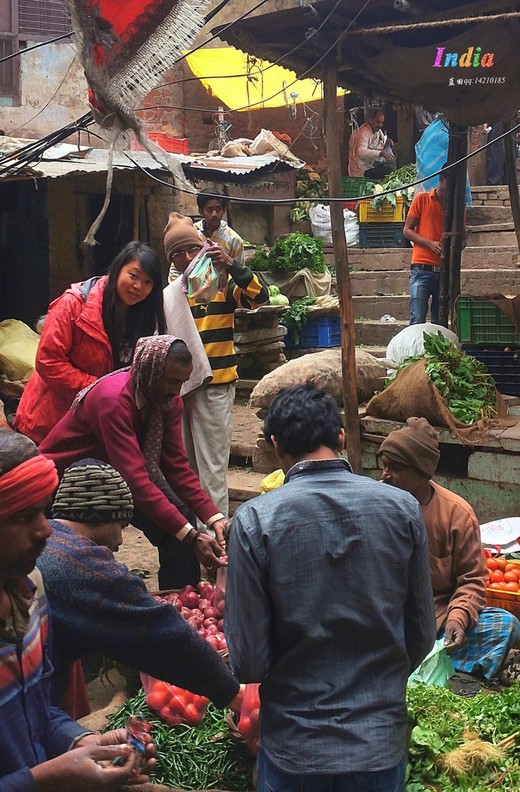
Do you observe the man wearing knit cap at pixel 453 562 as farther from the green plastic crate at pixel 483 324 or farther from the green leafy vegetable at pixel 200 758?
the green plastic crate at pixel 483 324

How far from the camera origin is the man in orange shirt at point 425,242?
30.4 feet

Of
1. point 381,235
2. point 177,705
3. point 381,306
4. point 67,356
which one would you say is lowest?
point 177,705

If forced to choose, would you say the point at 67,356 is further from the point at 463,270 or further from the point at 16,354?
the point at 463,270

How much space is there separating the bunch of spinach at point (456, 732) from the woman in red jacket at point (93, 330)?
2475 mm

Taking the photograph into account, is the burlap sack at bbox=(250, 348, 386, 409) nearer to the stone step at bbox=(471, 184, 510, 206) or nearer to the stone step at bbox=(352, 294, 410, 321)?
the stone step at bbox=(352, 294, 410, 321)

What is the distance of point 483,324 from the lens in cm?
779

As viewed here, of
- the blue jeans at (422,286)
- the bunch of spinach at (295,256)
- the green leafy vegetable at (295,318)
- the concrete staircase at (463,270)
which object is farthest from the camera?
the bunch of spinach at (295,256)

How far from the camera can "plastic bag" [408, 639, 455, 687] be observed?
415cm

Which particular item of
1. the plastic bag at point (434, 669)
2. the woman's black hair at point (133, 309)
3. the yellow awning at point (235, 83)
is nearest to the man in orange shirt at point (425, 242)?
the woman's black hair at point (133, 309)

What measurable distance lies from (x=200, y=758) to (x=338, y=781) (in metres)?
1.16

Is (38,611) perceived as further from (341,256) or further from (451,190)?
(451,190)

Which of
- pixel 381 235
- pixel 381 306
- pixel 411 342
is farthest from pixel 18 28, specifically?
pixel 411 342

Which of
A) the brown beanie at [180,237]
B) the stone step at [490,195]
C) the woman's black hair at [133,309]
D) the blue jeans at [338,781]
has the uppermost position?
the stone step at [490,195]

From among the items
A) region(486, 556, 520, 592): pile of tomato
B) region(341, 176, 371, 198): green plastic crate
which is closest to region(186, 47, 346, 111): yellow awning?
region(341, 176, 371, 198): green plastic crate
